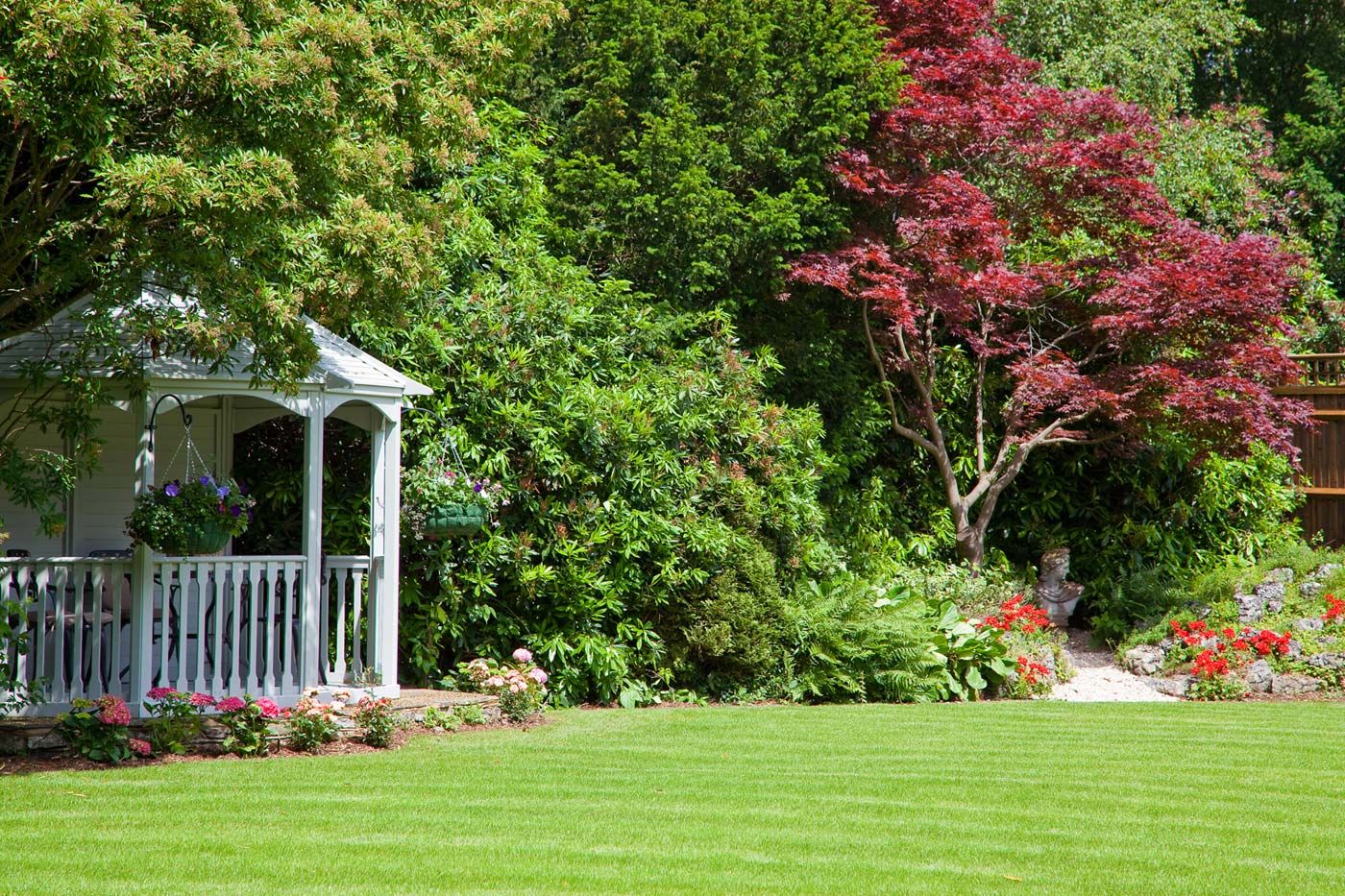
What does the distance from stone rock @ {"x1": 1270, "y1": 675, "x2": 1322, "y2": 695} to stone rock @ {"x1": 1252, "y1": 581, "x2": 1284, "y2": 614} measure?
198 centimetres

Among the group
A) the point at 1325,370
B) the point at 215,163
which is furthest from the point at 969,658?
the point at 1325,370

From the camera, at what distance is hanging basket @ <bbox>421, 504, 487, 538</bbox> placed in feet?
30.2

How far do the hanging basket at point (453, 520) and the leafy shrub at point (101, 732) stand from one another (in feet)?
8.54

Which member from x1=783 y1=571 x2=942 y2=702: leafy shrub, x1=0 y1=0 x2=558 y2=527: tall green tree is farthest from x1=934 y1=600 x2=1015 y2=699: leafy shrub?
x1=0 y1=0 x2=558 y2=527: tall green tree

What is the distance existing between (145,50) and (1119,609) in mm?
12204

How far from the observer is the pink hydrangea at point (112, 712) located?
23.8ft

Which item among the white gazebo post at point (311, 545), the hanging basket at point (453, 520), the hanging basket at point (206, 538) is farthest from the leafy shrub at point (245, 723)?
the hanging basket at point (453, 520)

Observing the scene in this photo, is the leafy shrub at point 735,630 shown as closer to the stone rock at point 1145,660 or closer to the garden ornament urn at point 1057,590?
the stone rock at point 1145,660

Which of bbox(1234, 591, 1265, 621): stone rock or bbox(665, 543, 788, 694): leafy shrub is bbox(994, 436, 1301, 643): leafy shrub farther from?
bbox(665, 543, 788, 694): leafy shrub

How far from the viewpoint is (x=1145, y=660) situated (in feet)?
42.0

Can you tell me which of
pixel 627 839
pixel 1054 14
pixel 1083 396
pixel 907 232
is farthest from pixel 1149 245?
pixel 627 839

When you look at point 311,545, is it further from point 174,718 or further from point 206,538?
point 174,718

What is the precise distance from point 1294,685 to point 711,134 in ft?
25.3

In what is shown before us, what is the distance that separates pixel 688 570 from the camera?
1044 centimetres
